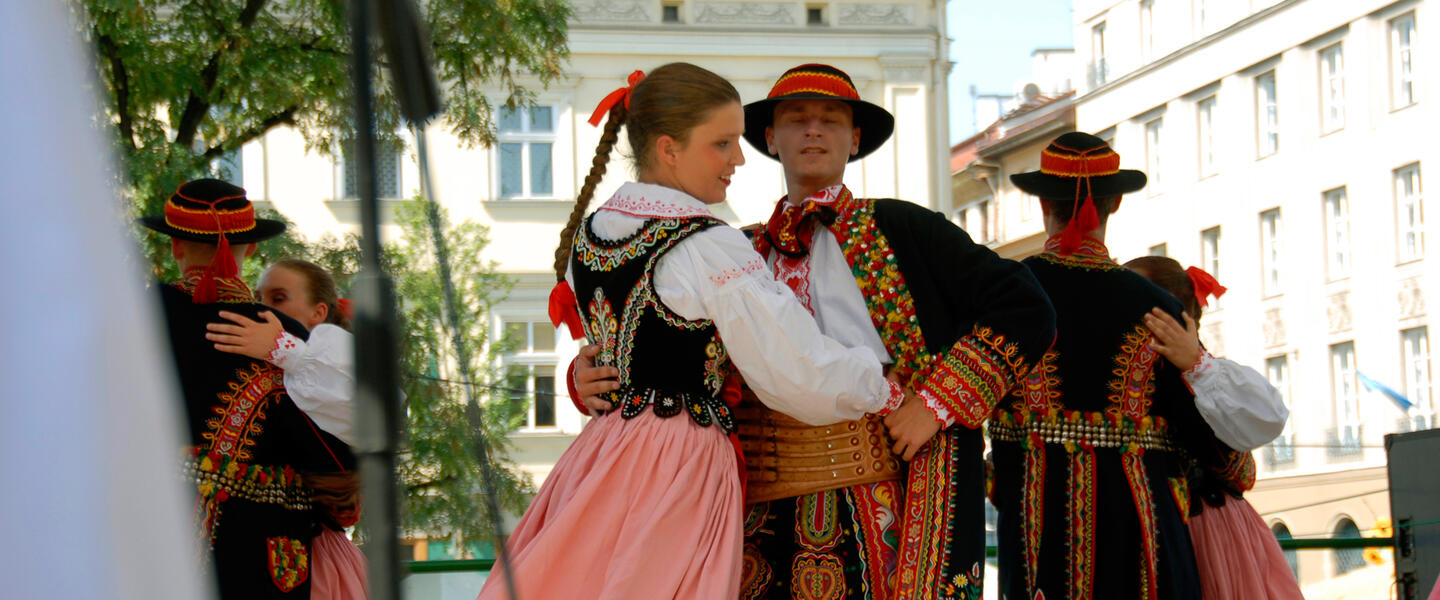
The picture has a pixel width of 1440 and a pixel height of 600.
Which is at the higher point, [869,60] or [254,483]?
[869,60]

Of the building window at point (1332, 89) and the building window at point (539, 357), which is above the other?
the building window at point (1332, 89)

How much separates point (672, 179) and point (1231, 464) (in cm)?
214

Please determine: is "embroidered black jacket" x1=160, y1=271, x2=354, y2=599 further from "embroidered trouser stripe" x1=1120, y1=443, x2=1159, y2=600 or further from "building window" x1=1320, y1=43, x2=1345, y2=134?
"building window" x1=1320, y1=43, x2=1345, y2=134

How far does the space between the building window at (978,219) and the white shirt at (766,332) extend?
38.9 metres

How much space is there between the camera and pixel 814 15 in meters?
28.3

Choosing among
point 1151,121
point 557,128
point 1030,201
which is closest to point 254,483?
point 557,128

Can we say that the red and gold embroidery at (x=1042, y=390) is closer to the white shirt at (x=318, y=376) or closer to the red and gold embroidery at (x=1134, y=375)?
the red and gold embroidery at (x=1134, y=375)

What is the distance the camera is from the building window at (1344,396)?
29141 millimetres

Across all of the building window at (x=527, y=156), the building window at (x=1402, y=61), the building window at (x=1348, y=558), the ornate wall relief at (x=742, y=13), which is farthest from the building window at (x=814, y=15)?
the building window at (x=1348, y=558)

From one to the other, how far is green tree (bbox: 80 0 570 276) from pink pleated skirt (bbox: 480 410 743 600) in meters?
6.42

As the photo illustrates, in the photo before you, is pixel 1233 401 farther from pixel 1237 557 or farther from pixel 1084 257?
pixel 1237 557

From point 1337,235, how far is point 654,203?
1159 inches

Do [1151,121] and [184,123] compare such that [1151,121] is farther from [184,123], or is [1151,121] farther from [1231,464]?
[1231,464]

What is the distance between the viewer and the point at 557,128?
26.5 meters
